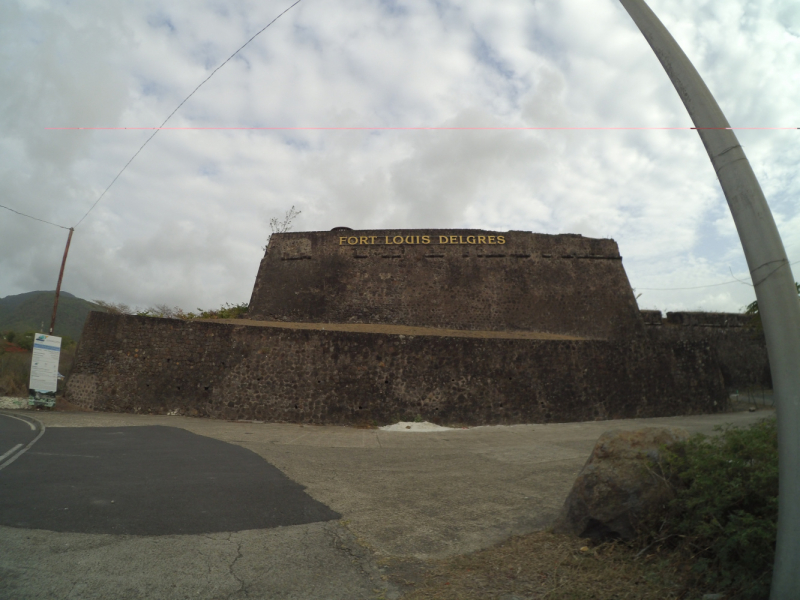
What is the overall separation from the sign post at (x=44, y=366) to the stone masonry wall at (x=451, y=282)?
9.58 metres

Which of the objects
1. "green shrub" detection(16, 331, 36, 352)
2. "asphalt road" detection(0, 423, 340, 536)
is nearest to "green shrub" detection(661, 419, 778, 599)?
"asphalt road" detection(0, 423, 340, 536)

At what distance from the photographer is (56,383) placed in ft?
47.1

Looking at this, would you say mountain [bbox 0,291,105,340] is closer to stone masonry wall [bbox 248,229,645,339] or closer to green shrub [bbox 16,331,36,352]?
green shrub [bbox 16,331,36,352]

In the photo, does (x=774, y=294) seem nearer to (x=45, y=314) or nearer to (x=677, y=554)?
(x=677, y=554)

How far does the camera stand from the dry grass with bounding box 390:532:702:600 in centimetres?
297

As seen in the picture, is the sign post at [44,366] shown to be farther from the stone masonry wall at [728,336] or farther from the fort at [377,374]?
the stone masonry wall at [728,336]

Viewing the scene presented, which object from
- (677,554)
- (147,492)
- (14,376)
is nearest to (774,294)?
(677,554)

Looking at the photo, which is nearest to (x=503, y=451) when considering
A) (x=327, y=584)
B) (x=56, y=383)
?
(x=327, y=584)

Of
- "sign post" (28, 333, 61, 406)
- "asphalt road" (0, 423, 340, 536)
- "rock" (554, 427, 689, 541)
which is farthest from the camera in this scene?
"sign post" (28, 333, 61, 406)

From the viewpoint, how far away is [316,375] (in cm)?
1443

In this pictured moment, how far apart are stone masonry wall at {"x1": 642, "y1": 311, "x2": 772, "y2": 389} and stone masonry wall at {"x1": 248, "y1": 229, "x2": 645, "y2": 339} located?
10.9 ft

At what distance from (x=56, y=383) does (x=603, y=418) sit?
18.1 m

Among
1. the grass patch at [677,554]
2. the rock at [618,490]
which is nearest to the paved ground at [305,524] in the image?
the grass patch at [677,554]

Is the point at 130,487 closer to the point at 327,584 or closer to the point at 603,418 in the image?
the point at 327,584
